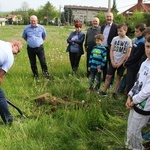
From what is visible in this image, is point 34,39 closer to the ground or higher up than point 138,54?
higher up

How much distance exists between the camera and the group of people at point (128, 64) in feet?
8.60

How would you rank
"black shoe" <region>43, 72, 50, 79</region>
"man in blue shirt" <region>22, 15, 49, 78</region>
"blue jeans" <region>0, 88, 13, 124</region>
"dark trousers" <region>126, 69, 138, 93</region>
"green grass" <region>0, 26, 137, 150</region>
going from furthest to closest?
"man in blue shirt" <region>22, 15, 49, 78</region> → "black shoe" <region>43, 72, 50, 79</region> → "dark trousers" <region>126, 69, 138, 93</region> → "blue jeans" <region>0, 88, 13, 124</region> → "green grass" <region>0, 26, 137, 150</region>

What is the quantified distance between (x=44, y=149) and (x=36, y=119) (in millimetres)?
855

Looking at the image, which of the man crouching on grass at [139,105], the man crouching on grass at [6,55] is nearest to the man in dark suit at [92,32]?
the man crouching on grass at [6,55]

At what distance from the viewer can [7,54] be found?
11.0 feet

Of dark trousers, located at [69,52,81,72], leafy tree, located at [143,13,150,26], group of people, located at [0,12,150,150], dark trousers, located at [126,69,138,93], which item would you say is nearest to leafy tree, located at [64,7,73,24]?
leafy tree, located at [143,13,150,26]

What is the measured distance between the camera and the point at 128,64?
4531 millimetres

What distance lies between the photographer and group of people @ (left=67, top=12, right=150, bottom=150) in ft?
8.60

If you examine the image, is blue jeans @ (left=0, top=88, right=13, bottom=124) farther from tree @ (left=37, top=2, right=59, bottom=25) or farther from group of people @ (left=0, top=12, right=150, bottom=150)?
tree @ (left=37, top=2, right=59, bottom=25)

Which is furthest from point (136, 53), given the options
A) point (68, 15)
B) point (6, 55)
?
point (68, 15)

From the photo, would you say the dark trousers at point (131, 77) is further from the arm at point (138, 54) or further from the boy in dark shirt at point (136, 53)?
the arm at point (138, 54)

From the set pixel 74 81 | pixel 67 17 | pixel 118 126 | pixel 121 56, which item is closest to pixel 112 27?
pixel 121 56

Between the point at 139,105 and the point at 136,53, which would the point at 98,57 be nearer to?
the point at 136,53

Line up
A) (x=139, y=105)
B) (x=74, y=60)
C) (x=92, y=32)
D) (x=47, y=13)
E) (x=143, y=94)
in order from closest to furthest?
(x=143, y=94)
(x=139, y=105)
(x=92, y=32)
(x=74, y=60)
(x=47, y=13)
